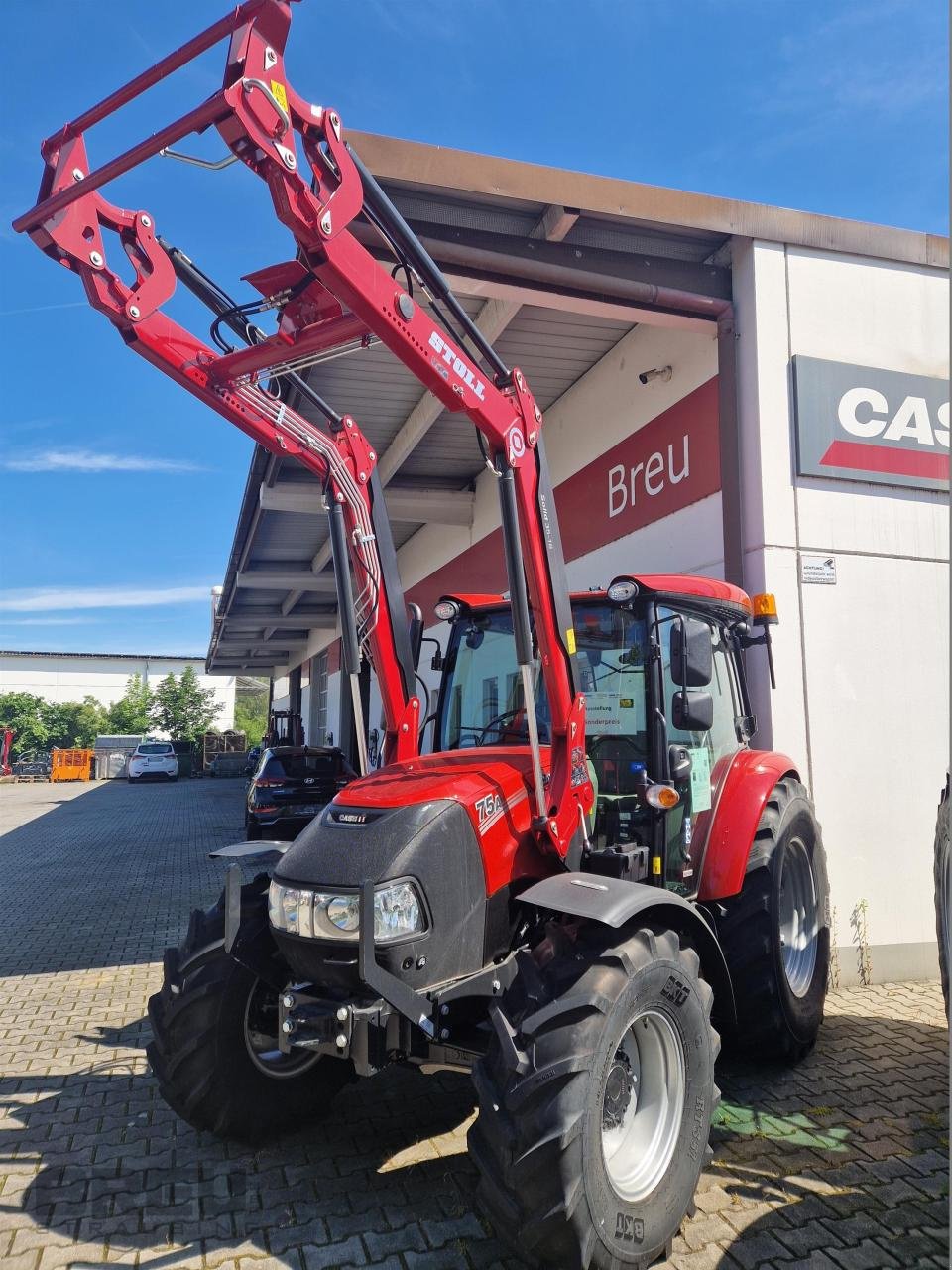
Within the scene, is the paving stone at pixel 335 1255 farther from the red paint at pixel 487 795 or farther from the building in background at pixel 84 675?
the building in background at pixel 84 675

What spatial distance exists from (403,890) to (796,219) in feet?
→ 19.1

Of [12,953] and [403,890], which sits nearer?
[403,890]

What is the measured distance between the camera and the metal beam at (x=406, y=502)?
11.7 m

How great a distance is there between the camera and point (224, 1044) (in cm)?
365

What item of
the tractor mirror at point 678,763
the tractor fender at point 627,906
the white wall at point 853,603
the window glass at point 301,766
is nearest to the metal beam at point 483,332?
the white wall at point 853,603

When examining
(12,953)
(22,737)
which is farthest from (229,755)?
(12,953)

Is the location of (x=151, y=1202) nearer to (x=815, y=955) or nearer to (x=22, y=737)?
(x=815, y=955)

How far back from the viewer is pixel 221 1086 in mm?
3633

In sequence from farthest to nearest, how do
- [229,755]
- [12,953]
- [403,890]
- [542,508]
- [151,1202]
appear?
[229,755] → [12,953] → [542,508] → [151,1202] → [403,890]

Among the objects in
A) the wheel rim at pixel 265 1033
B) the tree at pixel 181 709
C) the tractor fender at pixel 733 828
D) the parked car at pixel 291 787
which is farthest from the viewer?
the tree at pixel 181 709

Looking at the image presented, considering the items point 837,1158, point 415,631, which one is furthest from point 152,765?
point 837,1158

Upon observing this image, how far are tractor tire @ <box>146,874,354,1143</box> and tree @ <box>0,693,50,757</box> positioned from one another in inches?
1905

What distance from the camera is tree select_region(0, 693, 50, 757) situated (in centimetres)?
4794

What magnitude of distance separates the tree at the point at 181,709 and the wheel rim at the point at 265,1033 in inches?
1928
